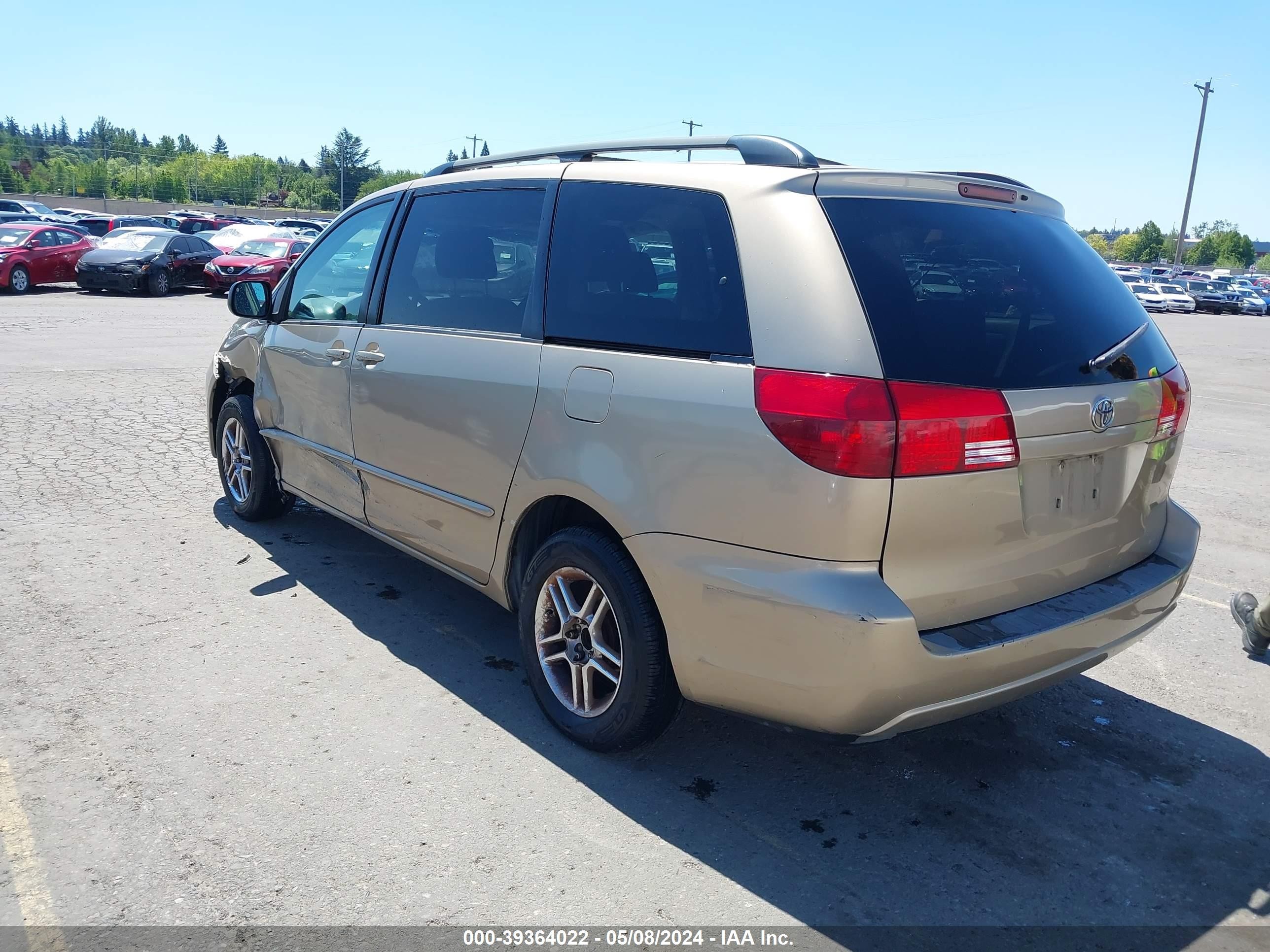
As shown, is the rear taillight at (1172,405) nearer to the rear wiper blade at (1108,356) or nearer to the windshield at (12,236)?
the rear wiper blade at (1108,356)

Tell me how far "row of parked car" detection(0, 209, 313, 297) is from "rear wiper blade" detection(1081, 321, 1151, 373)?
19.7m

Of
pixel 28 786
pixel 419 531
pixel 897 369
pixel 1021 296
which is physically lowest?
pixel 28 786

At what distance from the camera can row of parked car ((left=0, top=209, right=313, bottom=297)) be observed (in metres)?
21.6

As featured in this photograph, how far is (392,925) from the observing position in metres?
2.53

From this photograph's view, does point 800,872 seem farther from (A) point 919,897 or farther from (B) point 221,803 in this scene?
(B) point 221,803

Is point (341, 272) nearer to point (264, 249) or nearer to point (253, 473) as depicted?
point (253, 473)

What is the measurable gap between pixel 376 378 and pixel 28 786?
1.99 m

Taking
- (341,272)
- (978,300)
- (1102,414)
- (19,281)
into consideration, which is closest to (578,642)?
(978,300)

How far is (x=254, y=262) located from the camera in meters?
23.5

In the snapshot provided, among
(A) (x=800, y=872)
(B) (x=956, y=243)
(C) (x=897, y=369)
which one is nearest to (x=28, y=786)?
(A) (x=800, y=872)

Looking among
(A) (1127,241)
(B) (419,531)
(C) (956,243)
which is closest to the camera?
(C) (956,243)

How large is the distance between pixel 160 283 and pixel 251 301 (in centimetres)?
1982

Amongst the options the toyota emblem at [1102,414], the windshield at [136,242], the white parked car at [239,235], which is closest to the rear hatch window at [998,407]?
the toyota emblem at [1102,414]

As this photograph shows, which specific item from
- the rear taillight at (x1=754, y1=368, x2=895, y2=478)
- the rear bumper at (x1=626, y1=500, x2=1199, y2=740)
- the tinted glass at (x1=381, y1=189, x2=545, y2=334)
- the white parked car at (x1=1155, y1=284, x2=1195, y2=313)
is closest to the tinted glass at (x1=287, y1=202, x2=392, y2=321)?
Result: the tinted glass at (x1=381, y1=189, x2=545, y2=334)
